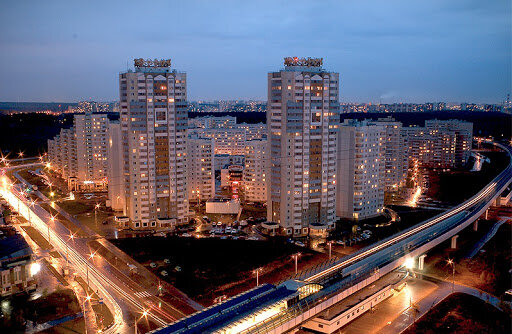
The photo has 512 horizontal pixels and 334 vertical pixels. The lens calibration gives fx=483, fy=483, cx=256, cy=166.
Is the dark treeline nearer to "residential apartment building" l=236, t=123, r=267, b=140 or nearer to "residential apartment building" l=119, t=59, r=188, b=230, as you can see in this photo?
"residential apartment building" l=236, t=123, r=267, b=140

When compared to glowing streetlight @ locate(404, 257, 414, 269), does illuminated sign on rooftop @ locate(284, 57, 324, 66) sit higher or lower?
higher

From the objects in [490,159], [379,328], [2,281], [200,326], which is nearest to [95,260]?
[2,281]

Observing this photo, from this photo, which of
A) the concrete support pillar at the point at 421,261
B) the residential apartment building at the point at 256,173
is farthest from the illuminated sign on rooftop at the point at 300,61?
the concrete support pillar at the point at 421,261

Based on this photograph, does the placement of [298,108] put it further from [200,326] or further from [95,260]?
[200,326]

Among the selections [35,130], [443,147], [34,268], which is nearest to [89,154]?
[34,268]

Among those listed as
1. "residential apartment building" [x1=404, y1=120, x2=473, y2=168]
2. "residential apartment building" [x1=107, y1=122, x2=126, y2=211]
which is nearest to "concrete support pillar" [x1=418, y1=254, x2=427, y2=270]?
"residential apartment building" [x1=107, y1=122, x2=126, y2=211]

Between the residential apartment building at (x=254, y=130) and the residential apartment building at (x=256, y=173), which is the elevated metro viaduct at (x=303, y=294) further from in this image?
the residential apartment building at (x=254, y=130)
